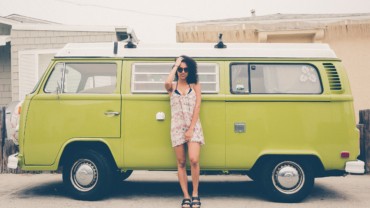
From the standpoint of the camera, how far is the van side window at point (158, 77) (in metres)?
6.38

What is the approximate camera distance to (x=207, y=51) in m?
6.46

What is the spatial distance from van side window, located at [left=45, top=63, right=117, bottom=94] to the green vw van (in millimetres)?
16

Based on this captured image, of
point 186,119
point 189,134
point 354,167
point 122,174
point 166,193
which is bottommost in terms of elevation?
point 166,193

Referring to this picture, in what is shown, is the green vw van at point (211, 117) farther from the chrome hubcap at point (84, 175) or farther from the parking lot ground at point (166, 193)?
the parking lot ground at point (166, 193)

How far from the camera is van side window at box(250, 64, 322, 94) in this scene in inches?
251

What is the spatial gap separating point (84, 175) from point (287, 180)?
2983 mm

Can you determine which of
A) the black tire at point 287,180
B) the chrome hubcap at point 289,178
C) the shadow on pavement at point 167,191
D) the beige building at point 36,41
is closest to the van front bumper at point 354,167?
the black tire at point 287,180

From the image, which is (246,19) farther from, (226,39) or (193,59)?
(193,59)

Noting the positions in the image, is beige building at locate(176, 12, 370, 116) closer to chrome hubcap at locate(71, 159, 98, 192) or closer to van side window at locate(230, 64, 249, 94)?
van side window at locate(230, 64, 249, 94)

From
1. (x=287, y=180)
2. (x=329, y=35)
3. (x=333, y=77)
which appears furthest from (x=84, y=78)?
(x=329, y=35)

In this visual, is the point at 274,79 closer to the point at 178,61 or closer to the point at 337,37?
the point at 178,61

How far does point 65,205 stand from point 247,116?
2.91 meters

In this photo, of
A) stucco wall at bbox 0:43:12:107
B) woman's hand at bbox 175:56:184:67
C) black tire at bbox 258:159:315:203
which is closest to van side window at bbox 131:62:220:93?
woman's hand at bbox 175:56:184:67

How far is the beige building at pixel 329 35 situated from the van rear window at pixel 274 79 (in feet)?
22.8
